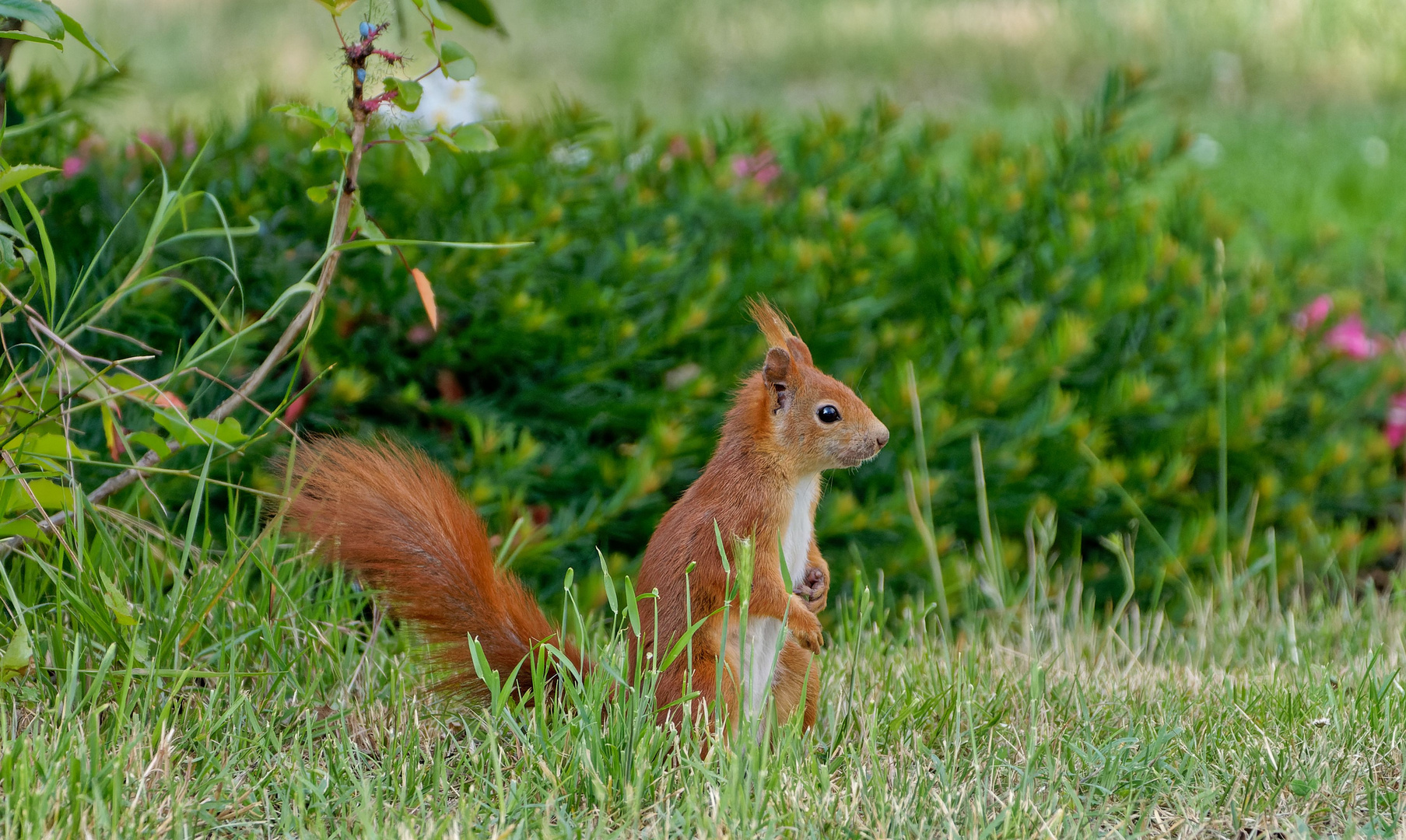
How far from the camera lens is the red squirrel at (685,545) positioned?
6.47 feet

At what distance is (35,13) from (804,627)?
4.44 ft

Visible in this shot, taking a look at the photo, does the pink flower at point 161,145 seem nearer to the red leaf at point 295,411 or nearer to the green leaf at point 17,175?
the red leaf at point 295,411

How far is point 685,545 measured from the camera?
1984 millimetres

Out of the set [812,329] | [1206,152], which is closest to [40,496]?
[812,329]

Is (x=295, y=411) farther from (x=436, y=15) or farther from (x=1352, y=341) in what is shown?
(x=1352, y=341)

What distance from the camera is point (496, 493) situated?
9.64ft

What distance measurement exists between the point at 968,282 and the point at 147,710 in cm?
247

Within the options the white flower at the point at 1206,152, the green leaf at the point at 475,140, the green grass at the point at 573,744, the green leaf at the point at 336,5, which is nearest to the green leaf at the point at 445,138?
the green leaf at the point at 475,140

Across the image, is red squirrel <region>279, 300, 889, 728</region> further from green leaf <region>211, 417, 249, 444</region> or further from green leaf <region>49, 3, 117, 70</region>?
green leaf <region>49, 3, 117, 70</region>

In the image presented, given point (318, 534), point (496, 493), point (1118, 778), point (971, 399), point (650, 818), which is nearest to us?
point (650, 818)

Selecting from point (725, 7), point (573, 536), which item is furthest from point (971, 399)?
point (725, 7)

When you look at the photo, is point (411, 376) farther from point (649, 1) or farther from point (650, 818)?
point (649, 1)

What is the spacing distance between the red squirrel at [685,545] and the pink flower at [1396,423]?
107 inches

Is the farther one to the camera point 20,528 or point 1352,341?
point 1352,341
